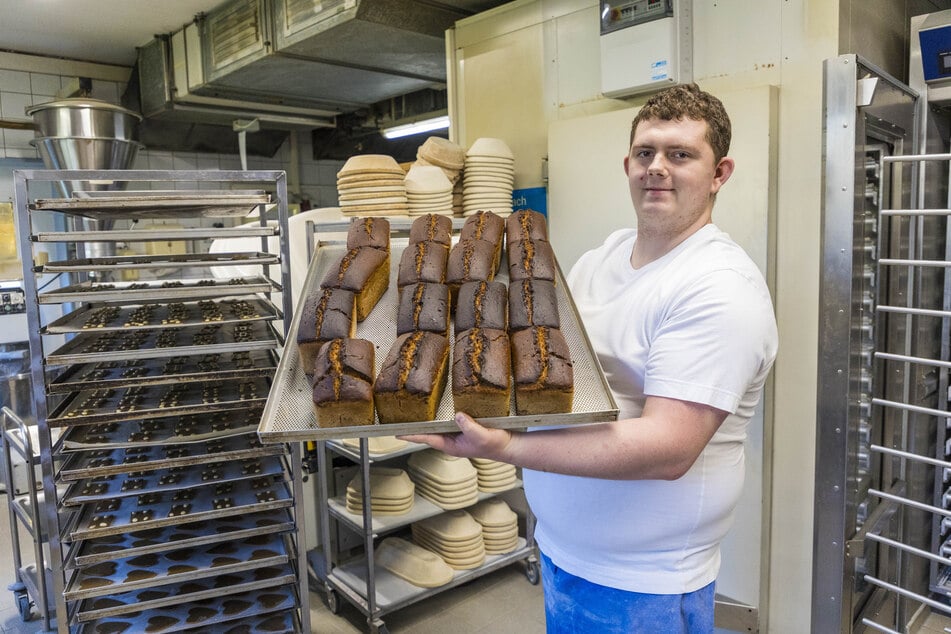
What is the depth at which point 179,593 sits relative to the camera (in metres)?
2.00

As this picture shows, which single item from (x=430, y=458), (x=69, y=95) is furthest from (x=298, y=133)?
(x=430, y=458)

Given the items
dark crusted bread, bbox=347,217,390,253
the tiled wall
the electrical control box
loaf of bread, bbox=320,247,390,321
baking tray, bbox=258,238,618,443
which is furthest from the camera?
the tiled wall

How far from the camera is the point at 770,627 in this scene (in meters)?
2.36

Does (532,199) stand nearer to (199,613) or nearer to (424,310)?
(424,310)

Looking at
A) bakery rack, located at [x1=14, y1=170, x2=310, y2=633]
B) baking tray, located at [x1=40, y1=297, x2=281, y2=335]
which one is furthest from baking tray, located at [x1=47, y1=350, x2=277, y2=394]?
baking tray, located at [x1=40, y1=297, x2=281, y2=335]

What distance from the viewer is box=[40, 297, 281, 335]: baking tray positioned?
1786 millimetres

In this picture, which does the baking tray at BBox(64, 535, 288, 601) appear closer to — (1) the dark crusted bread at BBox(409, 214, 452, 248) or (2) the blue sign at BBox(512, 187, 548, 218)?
(1) the dark crusted bread at BBox(409, 214, 452, 248)

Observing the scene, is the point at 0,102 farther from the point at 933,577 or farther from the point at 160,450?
the point at 933,577

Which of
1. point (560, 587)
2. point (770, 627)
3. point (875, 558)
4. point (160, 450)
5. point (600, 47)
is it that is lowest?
point (770, 627)

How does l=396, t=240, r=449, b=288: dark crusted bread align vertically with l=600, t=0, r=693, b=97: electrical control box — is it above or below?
below

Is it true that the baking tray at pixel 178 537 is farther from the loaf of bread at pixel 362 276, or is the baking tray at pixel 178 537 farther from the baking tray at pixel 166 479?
the loaf of bread at pixel 362 276

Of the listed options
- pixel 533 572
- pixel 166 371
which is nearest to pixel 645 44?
pixel 166 371

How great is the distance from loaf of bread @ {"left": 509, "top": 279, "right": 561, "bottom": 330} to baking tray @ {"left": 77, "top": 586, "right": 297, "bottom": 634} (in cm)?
139

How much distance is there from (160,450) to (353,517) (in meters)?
0.99
